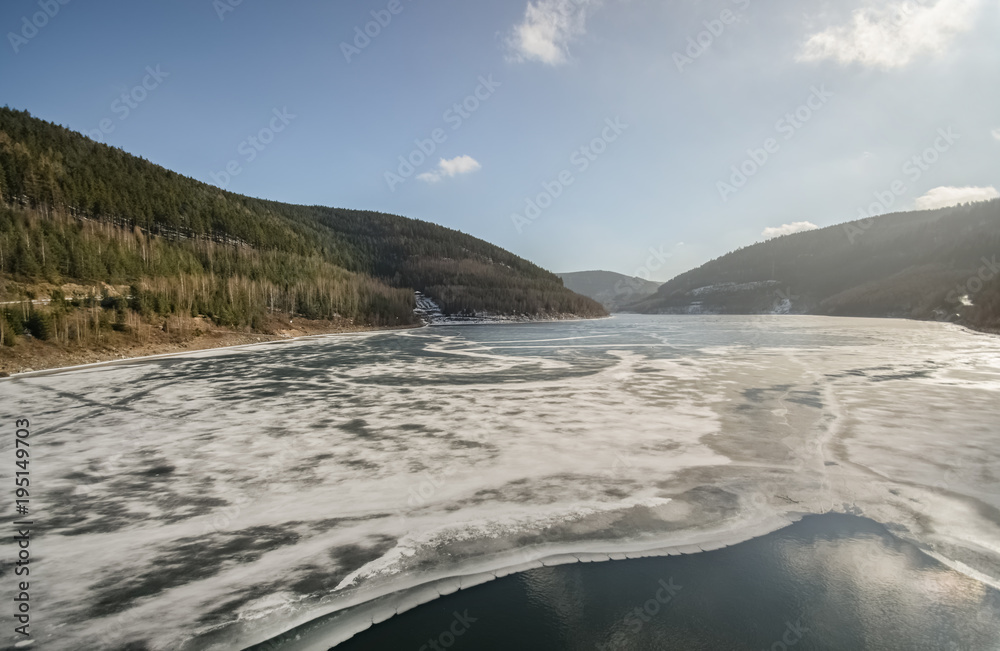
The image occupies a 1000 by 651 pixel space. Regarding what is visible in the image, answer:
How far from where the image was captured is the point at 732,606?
3.48m

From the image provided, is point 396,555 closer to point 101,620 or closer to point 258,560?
point 258,560

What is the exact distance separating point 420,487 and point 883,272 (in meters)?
196

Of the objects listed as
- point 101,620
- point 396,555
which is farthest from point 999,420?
point 101,620

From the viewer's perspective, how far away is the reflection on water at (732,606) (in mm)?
3111

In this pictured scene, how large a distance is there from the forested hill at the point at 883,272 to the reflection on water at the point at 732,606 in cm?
6696

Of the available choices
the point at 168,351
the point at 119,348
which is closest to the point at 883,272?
the point at 168,351

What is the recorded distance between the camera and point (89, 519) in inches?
201

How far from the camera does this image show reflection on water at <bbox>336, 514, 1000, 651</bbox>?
3111 mm

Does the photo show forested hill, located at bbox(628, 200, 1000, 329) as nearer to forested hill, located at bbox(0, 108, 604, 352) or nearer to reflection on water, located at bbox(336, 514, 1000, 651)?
reflection on water, located at bbox(336, 514, 1000, 651)

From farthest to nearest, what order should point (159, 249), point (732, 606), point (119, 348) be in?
1. point (159, 249)
2. point (119, 348)
3. point (732, 606)

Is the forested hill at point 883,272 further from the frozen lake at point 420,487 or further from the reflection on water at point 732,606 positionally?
the reflection on water at point 732,606

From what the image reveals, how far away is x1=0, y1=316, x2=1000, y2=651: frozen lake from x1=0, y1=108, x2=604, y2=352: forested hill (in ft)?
57.6

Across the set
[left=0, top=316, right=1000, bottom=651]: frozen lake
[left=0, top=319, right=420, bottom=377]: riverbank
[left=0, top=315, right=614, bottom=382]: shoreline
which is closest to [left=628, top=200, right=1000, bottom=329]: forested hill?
[left=0, top=316, right=1000, bottom=651]: frozen lake

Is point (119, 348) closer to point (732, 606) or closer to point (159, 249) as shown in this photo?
point (159, 249)
